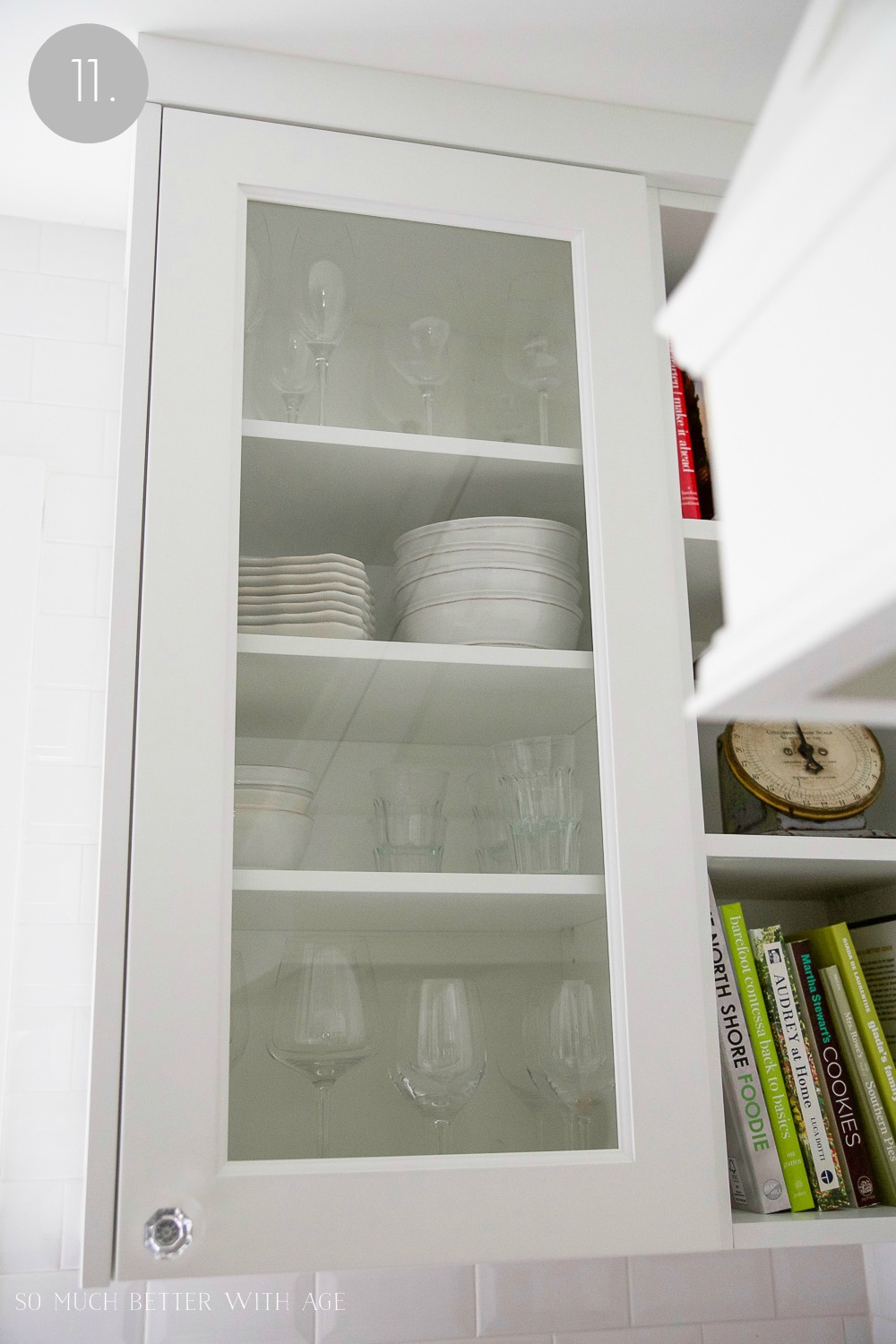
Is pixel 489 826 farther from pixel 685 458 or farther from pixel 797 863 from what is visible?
pixel 685 458

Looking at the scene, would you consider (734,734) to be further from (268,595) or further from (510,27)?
(510,27)

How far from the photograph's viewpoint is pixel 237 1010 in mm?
993

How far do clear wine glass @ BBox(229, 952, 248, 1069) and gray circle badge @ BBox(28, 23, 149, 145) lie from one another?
0.86 meters

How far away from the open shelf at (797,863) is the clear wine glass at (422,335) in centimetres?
52

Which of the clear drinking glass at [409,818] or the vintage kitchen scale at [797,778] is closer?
the clear drinking glass at [409,818]

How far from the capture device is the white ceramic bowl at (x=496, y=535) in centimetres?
117

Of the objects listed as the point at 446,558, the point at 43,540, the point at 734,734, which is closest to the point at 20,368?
the point at 43,540

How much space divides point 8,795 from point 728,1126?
0.87 metres

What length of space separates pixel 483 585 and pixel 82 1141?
0.76m

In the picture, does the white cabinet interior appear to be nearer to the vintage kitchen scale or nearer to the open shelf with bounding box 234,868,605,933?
the vintage kitchen scale

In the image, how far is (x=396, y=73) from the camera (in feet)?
4.14

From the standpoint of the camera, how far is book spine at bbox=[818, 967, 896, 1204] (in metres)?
1.13

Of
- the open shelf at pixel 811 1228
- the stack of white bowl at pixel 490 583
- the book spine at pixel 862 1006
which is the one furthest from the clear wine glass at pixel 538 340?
Result: the open shelf at pixel 811 1228

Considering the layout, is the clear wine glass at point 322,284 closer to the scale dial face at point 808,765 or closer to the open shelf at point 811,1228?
the scale dial face at point 808,765
